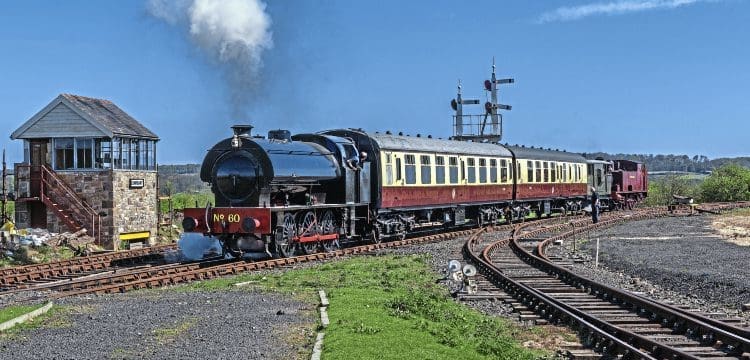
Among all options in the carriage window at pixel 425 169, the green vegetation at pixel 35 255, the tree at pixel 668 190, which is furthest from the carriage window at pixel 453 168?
the tree at pixel 668 190

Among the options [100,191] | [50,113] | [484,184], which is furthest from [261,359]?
[484,184]

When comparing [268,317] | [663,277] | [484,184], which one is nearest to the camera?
→ [268,317]

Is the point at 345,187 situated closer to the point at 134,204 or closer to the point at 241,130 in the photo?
the point at 241,130

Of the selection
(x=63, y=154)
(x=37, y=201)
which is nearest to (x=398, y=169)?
(x=63, y=154)

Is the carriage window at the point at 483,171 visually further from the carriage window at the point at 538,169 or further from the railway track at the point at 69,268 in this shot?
the railway track at the point at 69,268

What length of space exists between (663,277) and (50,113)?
767 inches

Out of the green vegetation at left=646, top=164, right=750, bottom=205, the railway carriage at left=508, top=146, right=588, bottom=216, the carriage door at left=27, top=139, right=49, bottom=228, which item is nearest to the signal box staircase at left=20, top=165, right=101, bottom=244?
the carriage door at left=27, top=139, right=49, bottom=228

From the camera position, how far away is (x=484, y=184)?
35.0 m

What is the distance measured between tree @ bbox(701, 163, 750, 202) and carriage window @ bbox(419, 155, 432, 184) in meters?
46.1

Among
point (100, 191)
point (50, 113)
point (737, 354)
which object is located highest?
point (50, 113)

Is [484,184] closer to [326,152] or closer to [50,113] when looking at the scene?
[326,152]

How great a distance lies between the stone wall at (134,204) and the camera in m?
26.5

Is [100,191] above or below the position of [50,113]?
below

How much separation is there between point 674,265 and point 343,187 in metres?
9.43
